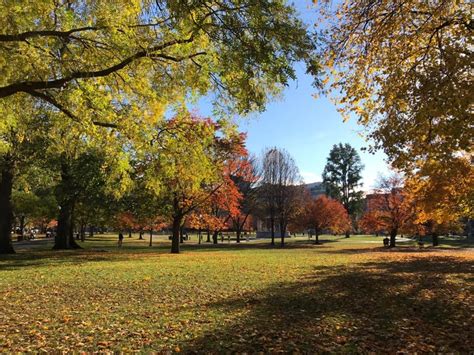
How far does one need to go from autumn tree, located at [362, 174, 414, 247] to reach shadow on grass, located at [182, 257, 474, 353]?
32489 millimetres

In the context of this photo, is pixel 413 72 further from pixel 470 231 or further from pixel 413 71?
pixel 470 231

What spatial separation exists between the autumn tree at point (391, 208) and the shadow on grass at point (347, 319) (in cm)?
3249

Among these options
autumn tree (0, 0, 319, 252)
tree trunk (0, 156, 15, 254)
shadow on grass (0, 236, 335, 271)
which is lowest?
shadow on grass (0, 236, 335, 271)

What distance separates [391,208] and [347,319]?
40.6 metres

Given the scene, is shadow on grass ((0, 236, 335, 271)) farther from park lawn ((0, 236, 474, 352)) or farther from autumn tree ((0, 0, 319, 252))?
autumn tree ((0, 0, 319, 252))

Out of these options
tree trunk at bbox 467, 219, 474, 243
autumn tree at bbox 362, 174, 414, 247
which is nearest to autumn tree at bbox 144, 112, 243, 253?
autumn tree at bbox 362, 174, 414, 247

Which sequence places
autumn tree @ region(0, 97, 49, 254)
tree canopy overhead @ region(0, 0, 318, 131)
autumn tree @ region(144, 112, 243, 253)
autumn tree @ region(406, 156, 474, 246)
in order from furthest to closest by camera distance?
autumn tree @ region(0, 97, 49, 254) < autumn tree @ region(406, 156, 474, 246) < autumn tree @ region(144, 112, 243, 253) < tree canopy overhead @ region(0, 0, 318, 131)

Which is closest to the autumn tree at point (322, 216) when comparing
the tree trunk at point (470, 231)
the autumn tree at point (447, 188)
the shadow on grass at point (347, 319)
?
the tree trunk at point (470, 231)

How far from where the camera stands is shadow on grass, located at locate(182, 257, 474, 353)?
20.2 feet

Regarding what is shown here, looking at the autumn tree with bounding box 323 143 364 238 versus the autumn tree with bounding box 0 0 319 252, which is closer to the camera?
the autumn tree with bounding box 0 0 319 252

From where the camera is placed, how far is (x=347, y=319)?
786cm

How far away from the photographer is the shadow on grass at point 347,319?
20.2 feet

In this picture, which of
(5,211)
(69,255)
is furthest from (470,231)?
(5,211)

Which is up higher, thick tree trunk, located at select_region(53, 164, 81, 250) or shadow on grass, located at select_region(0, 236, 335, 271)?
thick tree trunk, located at select_region(53, 164, 81, 250)
